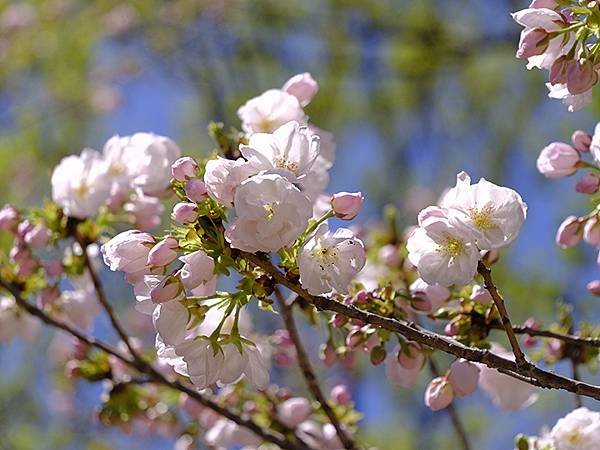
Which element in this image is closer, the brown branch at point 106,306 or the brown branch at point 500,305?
the brown branch at point 500,305

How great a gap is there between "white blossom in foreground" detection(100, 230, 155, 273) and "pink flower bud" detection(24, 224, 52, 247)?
20.2 inches

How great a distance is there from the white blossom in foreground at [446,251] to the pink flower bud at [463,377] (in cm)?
26

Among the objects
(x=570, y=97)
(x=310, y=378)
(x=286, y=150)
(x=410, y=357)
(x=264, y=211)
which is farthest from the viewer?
(x=310, y=378)

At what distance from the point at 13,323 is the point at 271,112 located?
0.78 metres

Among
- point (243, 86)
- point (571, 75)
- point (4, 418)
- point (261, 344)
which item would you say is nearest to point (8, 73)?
point (243, 86)

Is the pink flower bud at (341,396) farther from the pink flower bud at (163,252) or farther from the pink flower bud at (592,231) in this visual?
the pink flower bud at (163,252)

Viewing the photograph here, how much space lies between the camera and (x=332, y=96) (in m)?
6.52

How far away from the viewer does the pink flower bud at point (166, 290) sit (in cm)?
111

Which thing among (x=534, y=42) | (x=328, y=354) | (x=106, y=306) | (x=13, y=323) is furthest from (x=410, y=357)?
(x=13, y=323)

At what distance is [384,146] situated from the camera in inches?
268

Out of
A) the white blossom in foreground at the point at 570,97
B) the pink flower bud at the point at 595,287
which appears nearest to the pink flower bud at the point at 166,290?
the white blossom in foreground at the point at 570,97

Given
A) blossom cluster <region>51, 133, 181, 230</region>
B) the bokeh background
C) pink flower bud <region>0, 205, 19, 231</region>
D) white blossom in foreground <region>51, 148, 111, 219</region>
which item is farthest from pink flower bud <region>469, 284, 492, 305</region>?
the bokeh background

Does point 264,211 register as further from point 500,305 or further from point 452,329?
point 452,329

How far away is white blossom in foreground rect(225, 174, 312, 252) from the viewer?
1.04 meters
